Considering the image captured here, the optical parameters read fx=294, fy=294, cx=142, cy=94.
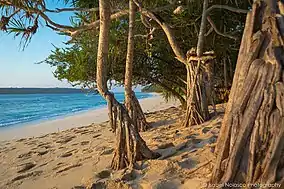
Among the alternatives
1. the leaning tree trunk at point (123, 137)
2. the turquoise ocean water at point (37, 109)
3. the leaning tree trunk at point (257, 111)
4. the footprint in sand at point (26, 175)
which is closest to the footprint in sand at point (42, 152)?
the footprint in sand at point (26, 175)

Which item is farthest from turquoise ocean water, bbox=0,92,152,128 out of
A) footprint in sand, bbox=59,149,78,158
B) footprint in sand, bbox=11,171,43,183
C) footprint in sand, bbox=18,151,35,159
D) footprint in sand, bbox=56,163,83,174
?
footprint in sand, bbox=56,163,83,174

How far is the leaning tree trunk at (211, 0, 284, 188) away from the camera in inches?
79.0

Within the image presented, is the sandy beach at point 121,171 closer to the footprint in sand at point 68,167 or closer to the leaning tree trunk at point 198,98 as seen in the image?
the footprint in sand at point 68,167

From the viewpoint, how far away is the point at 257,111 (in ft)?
6.86

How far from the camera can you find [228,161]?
7.15 ft

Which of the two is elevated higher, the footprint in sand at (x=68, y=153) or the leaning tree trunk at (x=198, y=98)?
the leaning tree trunk at (x=198, y=98)

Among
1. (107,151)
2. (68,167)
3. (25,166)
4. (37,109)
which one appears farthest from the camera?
(37,109)

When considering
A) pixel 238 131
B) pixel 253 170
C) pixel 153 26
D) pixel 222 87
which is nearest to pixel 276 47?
pixel 238 131

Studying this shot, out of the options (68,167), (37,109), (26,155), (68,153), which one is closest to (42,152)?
(26,155)

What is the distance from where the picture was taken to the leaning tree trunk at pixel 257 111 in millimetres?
2006

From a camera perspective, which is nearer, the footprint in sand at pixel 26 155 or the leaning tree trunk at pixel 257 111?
the leaning tree trunk at pixel 257 111

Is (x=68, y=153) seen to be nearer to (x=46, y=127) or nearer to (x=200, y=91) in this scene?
(x=200, y=91)

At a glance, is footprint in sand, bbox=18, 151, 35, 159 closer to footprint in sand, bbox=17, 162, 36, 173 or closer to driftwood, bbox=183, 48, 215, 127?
footprint in sand, bbox=17, 162, 36, 173

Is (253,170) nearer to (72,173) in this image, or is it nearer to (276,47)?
(276,47)
